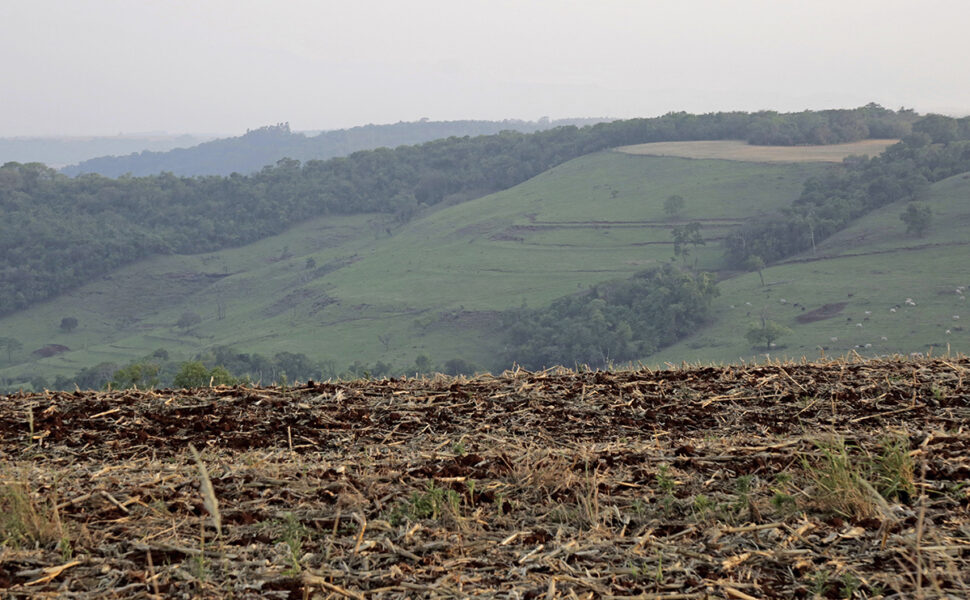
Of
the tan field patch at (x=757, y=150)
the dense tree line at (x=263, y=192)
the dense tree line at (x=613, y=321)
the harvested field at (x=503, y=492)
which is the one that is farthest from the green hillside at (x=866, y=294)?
the harvested field at (x=503, y=492)

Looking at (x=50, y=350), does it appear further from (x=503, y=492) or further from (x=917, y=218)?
(x=503, y=492)

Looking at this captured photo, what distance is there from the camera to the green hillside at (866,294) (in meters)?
61.9

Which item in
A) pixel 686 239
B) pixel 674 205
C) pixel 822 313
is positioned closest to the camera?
pixel 822 313

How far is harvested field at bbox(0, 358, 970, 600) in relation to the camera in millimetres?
2912

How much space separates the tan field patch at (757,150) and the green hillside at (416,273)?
11.0 feet

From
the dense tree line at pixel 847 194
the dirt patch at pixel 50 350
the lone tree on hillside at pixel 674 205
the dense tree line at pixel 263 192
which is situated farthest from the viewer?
the dense tree line at pixel 263 192

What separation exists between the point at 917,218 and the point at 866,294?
15.0m

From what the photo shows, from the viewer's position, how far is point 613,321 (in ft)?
261

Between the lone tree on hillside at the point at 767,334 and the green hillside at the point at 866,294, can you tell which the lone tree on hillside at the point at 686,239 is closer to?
the green hillside at the point at 866,294

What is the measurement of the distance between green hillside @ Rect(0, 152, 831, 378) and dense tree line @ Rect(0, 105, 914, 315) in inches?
186

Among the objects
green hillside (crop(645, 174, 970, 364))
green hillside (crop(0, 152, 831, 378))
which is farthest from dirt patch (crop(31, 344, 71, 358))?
green hillside (crop(645, 174, 970, 364))

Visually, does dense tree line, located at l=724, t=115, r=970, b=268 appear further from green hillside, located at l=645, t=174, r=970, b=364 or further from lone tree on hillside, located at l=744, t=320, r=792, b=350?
lone tree on hillside, located at l=744, t=320, r=792, b=350

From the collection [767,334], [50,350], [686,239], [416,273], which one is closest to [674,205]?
[686,239]

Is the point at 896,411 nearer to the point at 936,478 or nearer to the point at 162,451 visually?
the point at 936,478
